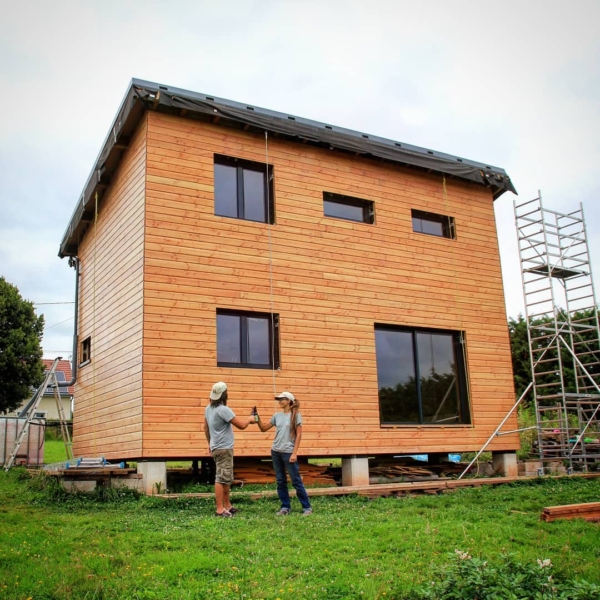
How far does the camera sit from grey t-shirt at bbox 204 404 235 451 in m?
9.20

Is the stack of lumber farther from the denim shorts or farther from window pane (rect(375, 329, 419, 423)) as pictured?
window pane (rect(375, 329, 419, 423))

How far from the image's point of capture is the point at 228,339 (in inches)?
469

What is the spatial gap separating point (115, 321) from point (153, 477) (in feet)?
11.5

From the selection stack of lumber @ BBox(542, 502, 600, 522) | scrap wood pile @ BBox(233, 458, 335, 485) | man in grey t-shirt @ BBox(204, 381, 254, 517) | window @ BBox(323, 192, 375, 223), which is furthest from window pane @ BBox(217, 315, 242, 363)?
stack of lumber @ BBox(542, 502, 600, 522)

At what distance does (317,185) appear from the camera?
13.5 metres

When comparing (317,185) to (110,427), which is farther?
(317,185)

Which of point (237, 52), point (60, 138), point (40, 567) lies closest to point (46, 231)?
point (60, 138)

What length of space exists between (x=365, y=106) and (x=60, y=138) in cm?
821

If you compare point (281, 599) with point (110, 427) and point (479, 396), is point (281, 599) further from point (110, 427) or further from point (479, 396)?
point (479, 396)

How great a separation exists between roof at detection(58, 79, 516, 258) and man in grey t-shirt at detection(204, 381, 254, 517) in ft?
18.2

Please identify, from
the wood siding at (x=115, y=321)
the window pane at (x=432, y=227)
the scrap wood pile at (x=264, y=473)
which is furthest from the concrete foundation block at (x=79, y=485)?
the window pane at (x=432, y=227)

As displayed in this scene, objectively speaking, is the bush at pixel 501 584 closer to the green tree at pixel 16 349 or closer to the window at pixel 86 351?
the window at pixel 86 351

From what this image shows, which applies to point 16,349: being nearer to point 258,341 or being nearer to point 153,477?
point 258,341

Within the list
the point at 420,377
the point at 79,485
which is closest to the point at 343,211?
the point at 420,377
